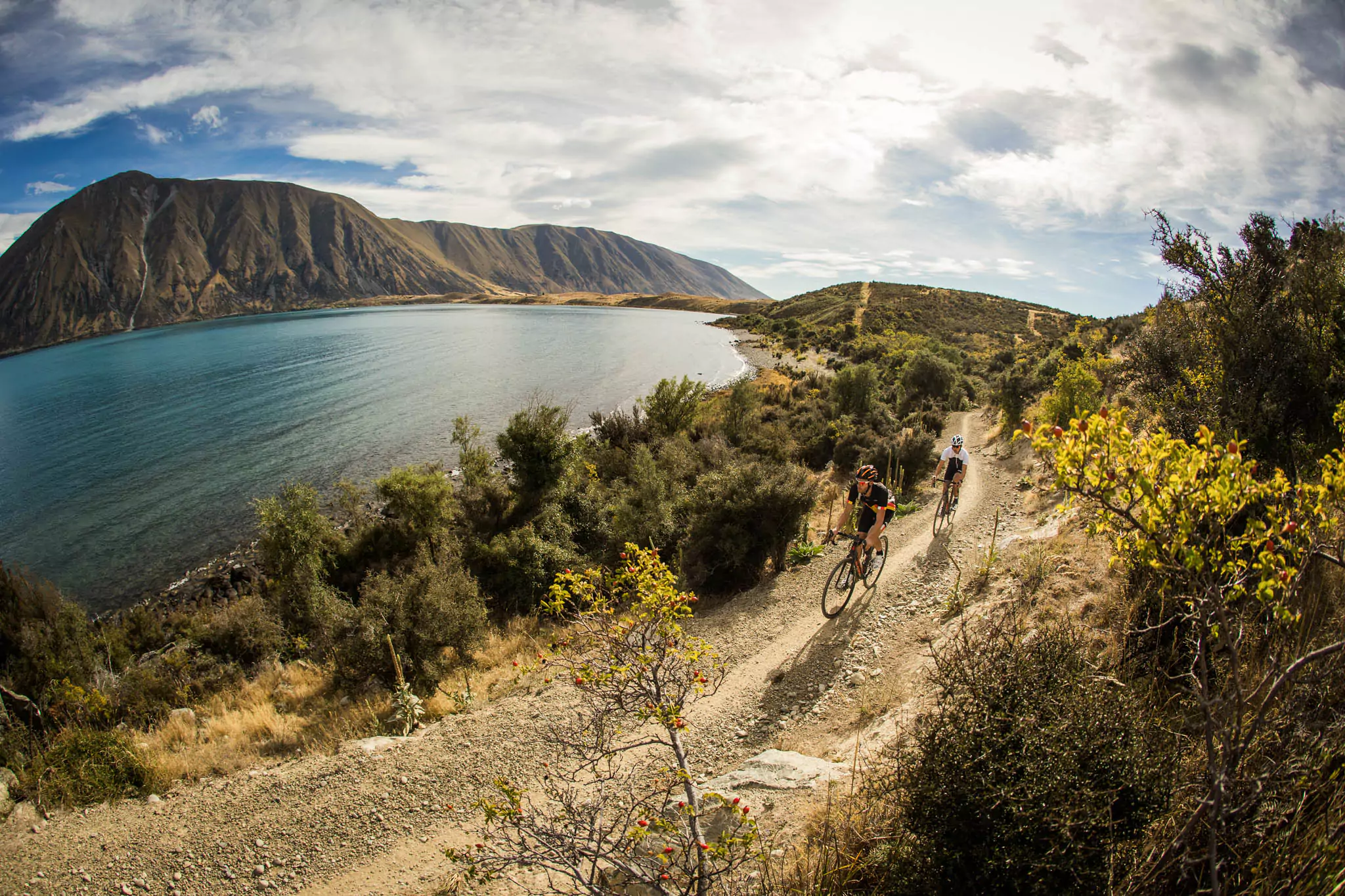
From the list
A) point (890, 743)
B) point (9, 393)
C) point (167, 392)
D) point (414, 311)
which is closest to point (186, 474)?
point (167, 392)

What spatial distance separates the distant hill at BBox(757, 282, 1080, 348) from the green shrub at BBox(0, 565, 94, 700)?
227 feet

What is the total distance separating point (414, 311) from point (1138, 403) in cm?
17949

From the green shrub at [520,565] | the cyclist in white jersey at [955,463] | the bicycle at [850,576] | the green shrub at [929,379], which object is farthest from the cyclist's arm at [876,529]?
the green shrub at [929,379]

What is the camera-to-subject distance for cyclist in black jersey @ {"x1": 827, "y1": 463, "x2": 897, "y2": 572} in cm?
1019

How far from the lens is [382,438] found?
116 ft

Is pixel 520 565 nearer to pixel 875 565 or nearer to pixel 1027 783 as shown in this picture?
pixel 875 565

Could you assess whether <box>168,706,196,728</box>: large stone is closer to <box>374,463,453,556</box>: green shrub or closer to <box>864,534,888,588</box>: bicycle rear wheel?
<box>374,463,453,556</box>: green shrub

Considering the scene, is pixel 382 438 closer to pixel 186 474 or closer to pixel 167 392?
pixel 186 474

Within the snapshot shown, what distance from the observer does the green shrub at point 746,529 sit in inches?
539

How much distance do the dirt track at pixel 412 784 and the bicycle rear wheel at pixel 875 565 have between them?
12.0 inches

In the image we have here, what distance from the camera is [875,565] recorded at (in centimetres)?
1146

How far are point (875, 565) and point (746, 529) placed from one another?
355 cm

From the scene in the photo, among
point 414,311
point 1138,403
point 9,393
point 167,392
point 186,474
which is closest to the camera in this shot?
point 1138,403

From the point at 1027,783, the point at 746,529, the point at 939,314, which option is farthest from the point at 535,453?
the point at 939,314
